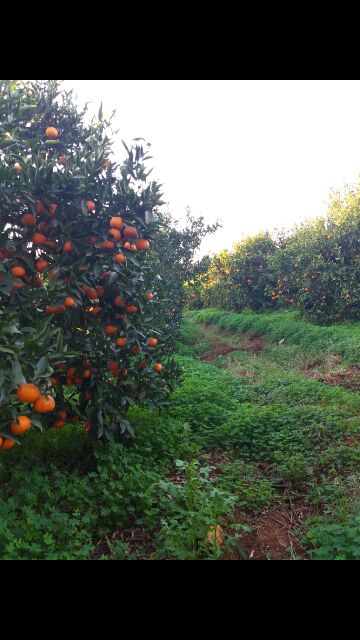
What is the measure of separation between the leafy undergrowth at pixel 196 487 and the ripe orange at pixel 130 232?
1.47 meters

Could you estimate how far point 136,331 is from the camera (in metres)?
3.26

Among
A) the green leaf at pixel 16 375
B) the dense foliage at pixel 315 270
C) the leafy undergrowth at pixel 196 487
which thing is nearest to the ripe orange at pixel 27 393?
the green leaf at pixel 16 375

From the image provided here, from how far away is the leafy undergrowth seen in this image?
2299mm

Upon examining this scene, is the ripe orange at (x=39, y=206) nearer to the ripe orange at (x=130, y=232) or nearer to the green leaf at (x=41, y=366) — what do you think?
the ripe orange at (x=130, y=232)

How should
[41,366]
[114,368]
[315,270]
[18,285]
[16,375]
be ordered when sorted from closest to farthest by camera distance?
1. [16,375]
2. [41,366]
3. [18,285]
4. [114,368]
5. [315,270]

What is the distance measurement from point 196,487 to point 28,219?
6.40 feet

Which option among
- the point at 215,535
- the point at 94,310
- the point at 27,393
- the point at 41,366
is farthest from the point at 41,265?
the point at 215,535

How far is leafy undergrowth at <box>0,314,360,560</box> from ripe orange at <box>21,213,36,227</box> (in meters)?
1.47

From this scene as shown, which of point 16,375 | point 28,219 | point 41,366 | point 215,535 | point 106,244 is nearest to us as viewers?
point 16,375

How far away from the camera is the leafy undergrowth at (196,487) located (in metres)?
2.30

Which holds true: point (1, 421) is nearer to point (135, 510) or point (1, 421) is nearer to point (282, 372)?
point (135, 510)

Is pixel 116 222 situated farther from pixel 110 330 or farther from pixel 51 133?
pixel 51 133

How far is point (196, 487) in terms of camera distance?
2.74 m
